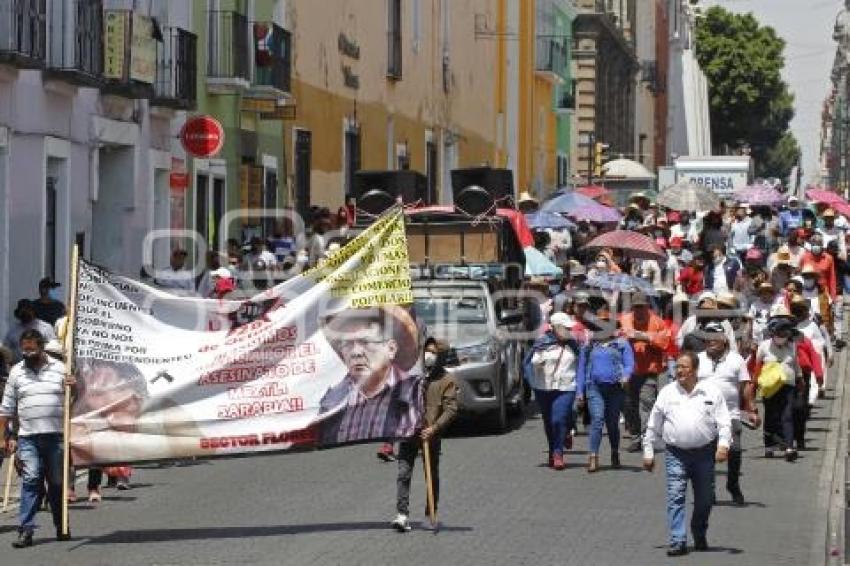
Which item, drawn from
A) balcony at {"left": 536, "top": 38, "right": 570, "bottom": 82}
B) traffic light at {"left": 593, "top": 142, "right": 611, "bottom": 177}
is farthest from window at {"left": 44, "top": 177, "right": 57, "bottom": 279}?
balcony at {"left": 536, "top": 38, "right": 570, "bottom": 82}

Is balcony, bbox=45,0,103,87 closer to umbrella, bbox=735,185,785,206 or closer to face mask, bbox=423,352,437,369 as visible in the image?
face mask, bbox=423,352,437,369

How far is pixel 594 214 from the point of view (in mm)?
45000

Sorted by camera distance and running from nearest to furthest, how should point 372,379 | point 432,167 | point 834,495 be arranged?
point 372,379
point 834,495
point 432,167

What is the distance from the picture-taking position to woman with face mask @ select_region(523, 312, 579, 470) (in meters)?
22.1

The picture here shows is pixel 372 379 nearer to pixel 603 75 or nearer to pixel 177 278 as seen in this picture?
pixel 177 278

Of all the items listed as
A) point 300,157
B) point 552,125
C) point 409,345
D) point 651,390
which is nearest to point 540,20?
point 552,125

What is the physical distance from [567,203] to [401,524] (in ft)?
92.9

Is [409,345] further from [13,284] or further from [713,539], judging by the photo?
[13,284]

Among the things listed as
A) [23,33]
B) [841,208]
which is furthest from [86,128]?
[841,208]

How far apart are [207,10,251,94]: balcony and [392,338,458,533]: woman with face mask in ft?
61.2

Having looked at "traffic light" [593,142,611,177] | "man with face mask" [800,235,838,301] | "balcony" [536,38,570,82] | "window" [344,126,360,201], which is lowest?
"man with face mask" [800,235,838,301]

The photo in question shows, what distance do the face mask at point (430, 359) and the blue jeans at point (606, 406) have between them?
12.2ft

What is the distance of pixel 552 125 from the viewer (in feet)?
242

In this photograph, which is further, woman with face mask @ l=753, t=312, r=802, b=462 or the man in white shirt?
woman with face mask @ l=753, t=312, r=802, b=462
